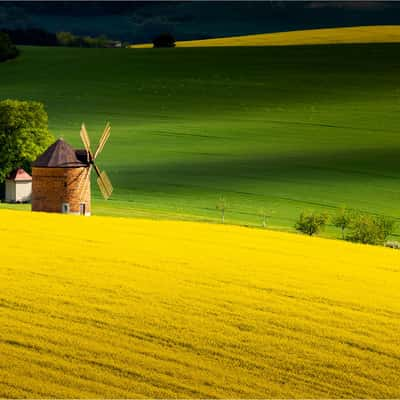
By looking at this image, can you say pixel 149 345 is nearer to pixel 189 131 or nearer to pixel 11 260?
pixel 11 260

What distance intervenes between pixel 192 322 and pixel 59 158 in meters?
26.8

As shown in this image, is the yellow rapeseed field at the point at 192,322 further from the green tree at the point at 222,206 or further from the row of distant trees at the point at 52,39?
the row of distant trees at the point at 52,39

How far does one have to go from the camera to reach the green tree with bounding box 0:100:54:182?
191 ft

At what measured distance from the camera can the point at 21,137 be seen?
58250 mm

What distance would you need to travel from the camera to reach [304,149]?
65000mm

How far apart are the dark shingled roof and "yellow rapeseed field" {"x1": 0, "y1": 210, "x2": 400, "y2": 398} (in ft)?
62.1

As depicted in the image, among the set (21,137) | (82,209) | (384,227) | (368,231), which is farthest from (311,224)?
(21,137)

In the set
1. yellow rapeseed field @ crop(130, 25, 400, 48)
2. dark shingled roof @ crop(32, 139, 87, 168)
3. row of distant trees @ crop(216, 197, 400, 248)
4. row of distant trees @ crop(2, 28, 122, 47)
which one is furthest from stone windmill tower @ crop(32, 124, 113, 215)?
row of distant trees @ crop(2, 28, 122, 47)

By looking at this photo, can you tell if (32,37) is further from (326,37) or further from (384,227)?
(384,227)

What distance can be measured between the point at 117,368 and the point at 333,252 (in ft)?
34.6

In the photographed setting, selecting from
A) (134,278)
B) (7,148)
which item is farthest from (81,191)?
(134,278)

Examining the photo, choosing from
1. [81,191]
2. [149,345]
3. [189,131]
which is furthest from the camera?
[189,131]

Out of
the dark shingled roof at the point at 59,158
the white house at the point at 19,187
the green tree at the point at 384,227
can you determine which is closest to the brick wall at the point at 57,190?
the dark shingled roof at the point at 59,158

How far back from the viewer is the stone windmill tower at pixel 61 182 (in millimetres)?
40406
